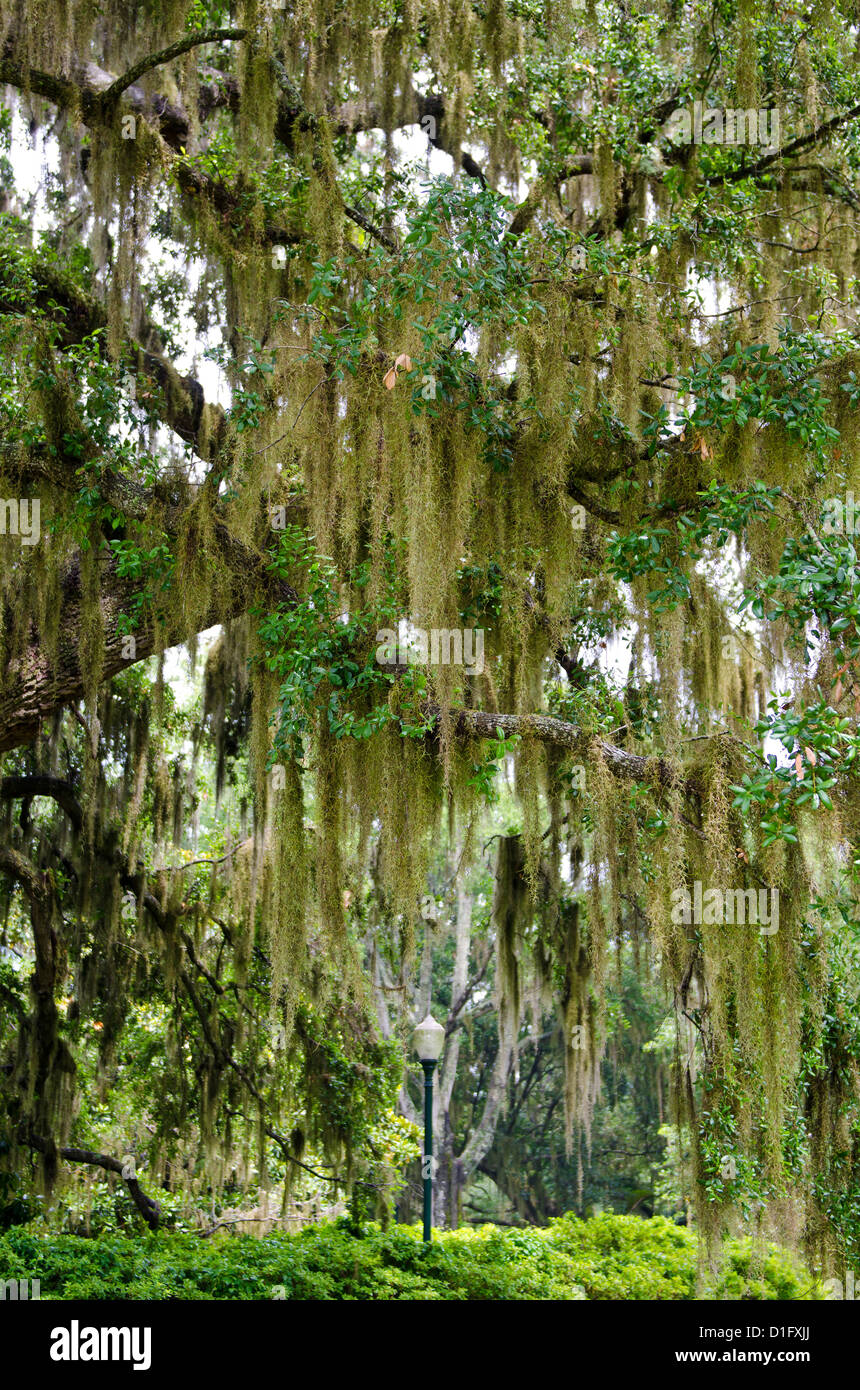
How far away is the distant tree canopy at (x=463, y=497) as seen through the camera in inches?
182

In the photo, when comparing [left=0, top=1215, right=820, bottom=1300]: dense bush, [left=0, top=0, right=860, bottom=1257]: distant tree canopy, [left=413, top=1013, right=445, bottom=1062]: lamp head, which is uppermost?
[left=0, top=0, right=860, bottom=1257]: distant tree canopy

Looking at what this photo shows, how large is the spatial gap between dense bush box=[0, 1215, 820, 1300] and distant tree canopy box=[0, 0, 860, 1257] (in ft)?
3.13

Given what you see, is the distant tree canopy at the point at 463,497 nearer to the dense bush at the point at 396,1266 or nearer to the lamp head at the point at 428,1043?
the lamp head at the point at 428,1043

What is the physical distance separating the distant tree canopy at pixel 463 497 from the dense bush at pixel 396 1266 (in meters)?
0.95

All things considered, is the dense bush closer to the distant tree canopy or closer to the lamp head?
the distant tree canopy

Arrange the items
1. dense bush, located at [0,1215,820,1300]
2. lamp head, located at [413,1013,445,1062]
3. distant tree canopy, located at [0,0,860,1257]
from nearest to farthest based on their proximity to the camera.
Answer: distant tree canopy, located at [0,0,860,1257]
dense bush, located at [0,1215,820,1300]
lamp head, located at [413,1013,445,1062]

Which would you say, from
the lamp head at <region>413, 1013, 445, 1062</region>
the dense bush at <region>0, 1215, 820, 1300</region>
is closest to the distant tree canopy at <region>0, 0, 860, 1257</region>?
the lamp head at <region>413, 1013, 445, 1062</region>

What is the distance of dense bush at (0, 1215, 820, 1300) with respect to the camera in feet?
16.5

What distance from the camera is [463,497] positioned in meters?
4.62

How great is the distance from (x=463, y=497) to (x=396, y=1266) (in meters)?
4.11

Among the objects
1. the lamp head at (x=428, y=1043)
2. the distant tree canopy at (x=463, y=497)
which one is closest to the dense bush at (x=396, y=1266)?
the distant tree canopy at (x=463, y=497)

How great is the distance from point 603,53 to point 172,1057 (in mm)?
6827

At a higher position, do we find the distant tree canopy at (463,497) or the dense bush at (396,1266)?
the distant tree canopy at (463,497)

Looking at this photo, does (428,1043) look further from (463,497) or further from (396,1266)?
(463,497)
